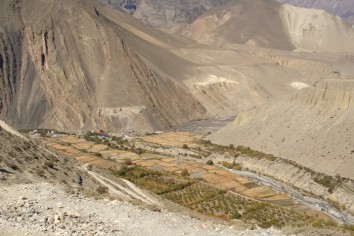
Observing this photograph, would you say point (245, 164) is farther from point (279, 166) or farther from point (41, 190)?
point (41, 190)

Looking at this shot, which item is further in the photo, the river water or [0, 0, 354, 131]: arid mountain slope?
[0, 0, 354, 131]: arid mountain slope

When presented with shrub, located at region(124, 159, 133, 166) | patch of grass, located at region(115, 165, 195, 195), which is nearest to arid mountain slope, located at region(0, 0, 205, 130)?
shrub, located at region(124, 159, 133, 166)

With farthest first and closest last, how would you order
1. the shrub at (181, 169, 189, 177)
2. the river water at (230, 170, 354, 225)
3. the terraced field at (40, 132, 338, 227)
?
the shrub at (181, 169, 189, 177)
the river water at (230, 170, 354, 225)
the terraced field at (40, 132, 338, 227)

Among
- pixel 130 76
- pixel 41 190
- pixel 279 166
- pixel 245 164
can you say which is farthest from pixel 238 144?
pixel 41 190

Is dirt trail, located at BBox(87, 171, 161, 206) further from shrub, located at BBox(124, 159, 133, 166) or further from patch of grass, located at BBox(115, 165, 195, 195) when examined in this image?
shrub, located at BBox(124, 159, 133, 166)

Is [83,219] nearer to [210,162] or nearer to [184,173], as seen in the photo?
[184,173]

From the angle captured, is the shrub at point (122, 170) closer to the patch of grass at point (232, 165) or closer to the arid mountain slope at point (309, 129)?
the patch of grass at point (232, 165)

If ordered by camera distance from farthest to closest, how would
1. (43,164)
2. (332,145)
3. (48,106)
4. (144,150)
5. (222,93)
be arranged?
1. (222,93)
2. (48,106)
3. (144,150)
4. (332,145)
5. (43,164)
